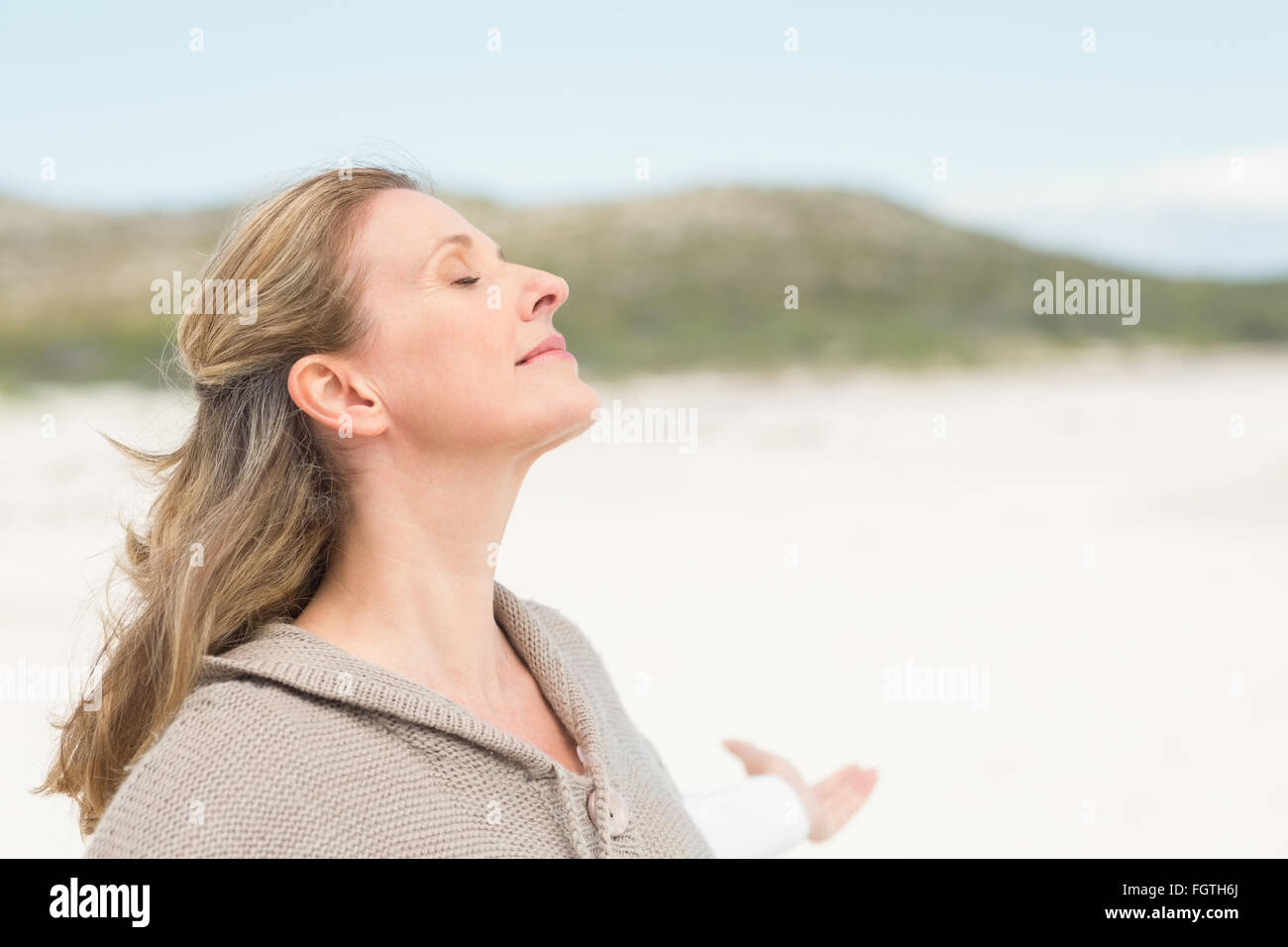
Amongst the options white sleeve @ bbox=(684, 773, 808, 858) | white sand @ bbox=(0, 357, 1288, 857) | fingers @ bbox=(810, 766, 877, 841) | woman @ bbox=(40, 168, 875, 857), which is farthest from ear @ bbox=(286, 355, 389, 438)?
fingers @ bbox=(810, 766, 877, 841)

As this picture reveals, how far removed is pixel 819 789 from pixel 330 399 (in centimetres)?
130

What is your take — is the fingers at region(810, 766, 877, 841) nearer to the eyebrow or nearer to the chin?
the chin

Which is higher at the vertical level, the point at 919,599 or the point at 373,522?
the point at 373,522

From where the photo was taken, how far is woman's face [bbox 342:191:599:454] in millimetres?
1595

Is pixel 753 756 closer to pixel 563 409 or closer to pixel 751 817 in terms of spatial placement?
pixel 751 817

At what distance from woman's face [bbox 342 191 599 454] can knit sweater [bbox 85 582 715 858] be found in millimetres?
336

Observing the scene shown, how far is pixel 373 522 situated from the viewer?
1663 millimetres

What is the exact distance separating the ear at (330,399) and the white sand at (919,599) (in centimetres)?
43

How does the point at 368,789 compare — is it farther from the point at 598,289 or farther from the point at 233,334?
the point at 598,289

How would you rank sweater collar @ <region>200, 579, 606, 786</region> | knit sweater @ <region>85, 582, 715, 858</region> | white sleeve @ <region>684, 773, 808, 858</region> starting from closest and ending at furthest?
1. knit sweater @ <region>85, 582, 715, 858</region>
2. sweater collar @ <region>200, 579, 606, 786</region>
3. white sleeve @ <region>684, 773, 808, 858</region>

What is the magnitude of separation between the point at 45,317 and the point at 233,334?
20.5 metres

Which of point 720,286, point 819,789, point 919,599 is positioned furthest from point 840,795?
point 720,286

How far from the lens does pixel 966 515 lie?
8.79m
